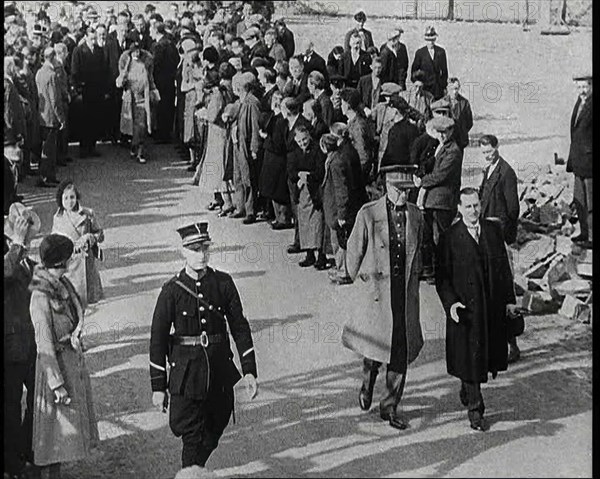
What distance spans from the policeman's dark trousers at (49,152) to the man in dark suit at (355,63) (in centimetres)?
214

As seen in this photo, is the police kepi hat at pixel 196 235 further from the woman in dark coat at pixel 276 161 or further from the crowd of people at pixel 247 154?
the woman in dark coat at pixel 276 161

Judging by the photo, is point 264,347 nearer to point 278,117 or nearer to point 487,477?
point 487,477

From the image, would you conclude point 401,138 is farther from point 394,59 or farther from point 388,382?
point 388,382

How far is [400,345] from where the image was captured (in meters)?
5.72

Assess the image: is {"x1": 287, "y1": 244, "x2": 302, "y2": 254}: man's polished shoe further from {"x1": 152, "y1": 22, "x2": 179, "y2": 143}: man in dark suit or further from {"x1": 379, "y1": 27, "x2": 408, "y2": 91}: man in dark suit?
{"x1": 379, "y1": 27, "x2": 408, "y2": 91}: man in dark suit

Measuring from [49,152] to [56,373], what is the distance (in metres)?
1.89

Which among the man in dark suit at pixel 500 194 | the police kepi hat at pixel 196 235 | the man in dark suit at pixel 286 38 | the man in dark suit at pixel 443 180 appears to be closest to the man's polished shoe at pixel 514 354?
the man in dark suit at pixel 500 194

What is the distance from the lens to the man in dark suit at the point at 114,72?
687 centimetres

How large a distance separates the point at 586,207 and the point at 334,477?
250 cm

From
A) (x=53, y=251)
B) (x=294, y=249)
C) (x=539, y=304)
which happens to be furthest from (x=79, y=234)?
(x=539, y=304)

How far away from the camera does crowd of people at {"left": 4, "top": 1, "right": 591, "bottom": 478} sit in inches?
203

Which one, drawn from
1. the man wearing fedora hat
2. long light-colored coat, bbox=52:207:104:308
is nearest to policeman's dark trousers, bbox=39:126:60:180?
long light-colored coat, bbox=52:207:104:308

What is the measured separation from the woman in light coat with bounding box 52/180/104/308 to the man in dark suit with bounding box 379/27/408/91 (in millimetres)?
2490

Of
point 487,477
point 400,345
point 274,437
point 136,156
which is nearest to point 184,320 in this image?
point 274,437
